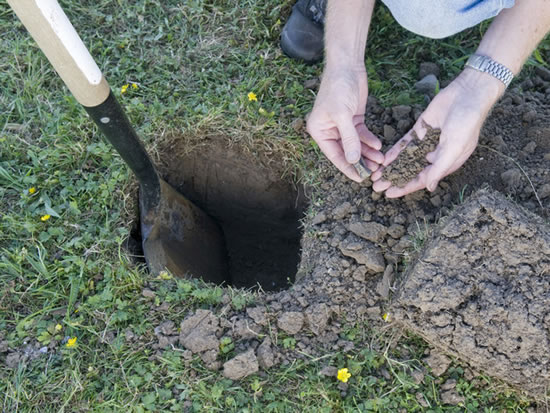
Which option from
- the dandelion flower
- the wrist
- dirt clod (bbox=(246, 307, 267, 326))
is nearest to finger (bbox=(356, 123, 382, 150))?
the wrist

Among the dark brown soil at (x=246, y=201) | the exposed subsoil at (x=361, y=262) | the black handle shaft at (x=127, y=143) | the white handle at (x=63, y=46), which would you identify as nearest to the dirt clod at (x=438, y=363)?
the exposed subsoil at (x=361, y=262)

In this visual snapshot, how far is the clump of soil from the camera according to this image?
1880 mm

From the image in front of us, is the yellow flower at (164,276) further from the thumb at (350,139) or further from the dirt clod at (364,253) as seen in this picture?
the thumb at (350,139)

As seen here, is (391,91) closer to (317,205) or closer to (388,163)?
(388,163)

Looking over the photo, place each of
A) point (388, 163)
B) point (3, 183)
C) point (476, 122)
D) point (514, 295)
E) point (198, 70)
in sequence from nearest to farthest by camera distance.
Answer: point (514, 295)
point (476, 122)
point (388, 163)
point (3, 183)
point (198, 70)

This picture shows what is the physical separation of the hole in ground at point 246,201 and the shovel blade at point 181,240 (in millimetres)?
112

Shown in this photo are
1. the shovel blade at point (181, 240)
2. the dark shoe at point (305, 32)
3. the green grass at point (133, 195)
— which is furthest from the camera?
the dark shoe at point (305, 32)

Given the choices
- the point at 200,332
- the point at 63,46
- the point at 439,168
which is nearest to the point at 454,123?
the point at 439,168

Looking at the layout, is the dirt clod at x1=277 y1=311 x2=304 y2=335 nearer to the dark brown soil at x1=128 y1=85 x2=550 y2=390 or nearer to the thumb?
the dark brown soil at x1=128 y1=85 x2=550 y2=390

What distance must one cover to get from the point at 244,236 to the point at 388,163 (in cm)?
100

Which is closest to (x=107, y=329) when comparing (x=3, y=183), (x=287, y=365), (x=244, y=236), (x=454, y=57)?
(x=287, y=365)

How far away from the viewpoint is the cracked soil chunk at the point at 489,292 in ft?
5.44

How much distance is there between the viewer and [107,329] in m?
1.88

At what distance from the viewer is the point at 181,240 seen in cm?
225
